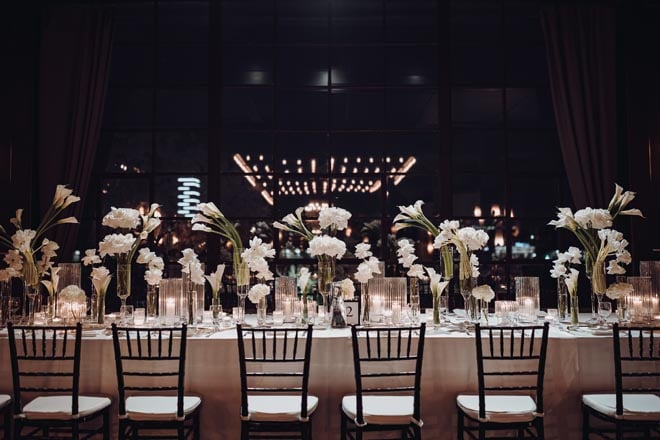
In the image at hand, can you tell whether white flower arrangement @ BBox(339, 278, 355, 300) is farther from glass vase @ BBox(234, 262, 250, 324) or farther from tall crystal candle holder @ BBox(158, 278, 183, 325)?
tall crystal candle holder @ BBox(158, 278, 183, 325)

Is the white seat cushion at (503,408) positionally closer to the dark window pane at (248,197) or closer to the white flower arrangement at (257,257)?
the white flower arrangement at (257,257)

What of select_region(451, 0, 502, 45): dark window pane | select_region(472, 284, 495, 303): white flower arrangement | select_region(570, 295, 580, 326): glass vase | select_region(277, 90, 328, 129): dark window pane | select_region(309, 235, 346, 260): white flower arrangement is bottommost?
select_region(570, 295, 580, 326): glass vase

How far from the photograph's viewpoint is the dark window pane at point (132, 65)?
19.0 ft

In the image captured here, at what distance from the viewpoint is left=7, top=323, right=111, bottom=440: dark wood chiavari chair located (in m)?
3.04

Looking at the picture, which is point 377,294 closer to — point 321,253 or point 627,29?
point 321,253

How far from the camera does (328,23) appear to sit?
5789 millimetres

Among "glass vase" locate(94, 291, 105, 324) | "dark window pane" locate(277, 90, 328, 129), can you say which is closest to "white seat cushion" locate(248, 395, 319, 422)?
"glass vase" locate(94, 291, 105, 324)

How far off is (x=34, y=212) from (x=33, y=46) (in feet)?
5.48

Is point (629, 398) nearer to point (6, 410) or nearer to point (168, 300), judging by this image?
point (168, 300)

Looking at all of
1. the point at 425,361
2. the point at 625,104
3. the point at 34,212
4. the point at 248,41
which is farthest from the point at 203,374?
the point at 625,104

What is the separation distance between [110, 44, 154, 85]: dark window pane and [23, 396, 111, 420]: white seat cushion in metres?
3.57

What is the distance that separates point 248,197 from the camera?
22.6 ft

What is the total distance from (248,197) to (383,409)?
4296mm

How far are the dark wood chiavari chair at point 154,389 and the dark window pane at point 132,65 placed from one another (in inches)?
130
